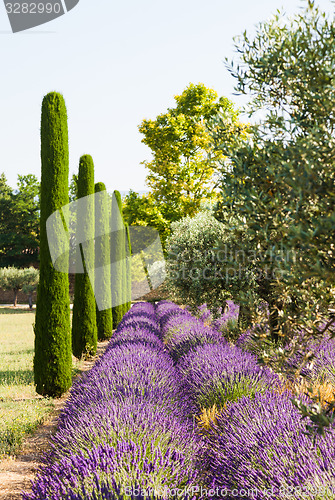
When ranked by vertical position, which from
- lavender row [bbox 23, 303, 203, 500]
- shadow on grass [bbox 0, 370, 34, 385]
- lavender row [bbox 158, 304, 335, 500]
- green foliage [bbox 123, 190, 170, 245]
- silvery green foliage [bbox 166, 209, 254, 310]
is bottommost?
shadow on grass [bbox 0, 370, 34, 385]

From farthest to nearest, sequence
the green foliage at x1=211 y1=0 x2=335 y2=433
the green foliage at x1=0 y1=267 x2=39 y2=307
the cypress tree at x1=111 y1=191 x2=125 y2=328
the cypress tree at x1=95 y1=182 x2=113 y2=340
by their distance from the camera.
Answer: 1. the green foliage at x1=0 y1=267 x2=39 y2=307
2. the cypress tree at x1=111 y1=191 x2=125 y2=328
3. the cypress tree at x1=95 y1=182 x2=113 y2=340
4. the green foliage at x1=211 y1=0 x2=335 y2=433

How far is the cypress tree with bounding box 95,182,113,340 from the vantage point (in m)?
15.6

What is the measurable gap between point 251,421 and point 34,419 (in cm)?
409

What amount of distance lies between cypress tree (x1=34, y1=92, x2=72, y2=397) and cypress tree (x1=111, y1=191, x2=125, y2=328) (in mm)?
10357

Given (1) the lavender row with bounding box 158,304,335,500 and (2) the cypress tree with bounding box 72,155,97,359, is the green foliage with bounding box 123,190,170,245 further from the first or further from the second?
(1) the lavender row with bounding box 158,304,335,500

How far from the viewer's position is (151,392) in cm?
411

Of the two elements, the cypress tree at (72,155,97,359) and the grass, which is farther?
the cypress tree at (72,155,97,359)

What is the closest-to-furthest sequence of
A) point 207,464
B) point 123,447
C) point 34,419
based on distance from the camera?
point 123,447 → point 207,464 → point 34,419

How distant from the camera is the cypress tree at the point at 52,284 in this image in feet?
26.2

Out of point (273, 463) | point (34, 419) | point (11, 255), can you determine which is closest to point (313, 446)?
point (273, 463)

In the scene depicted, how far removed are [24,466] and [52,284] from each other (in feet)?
13.8

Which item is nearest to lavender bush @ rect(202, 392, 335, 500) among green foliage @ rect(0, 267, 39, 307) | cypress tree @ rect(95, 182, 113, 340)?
cypress tree @ rect(95, 182, 113, 340)

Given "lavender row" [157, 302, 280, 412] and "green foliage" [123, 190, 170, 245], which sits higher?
"green foliage" [123, 190, 170, 245]

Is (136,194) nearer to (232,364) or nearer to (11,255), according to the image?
(11,255)
